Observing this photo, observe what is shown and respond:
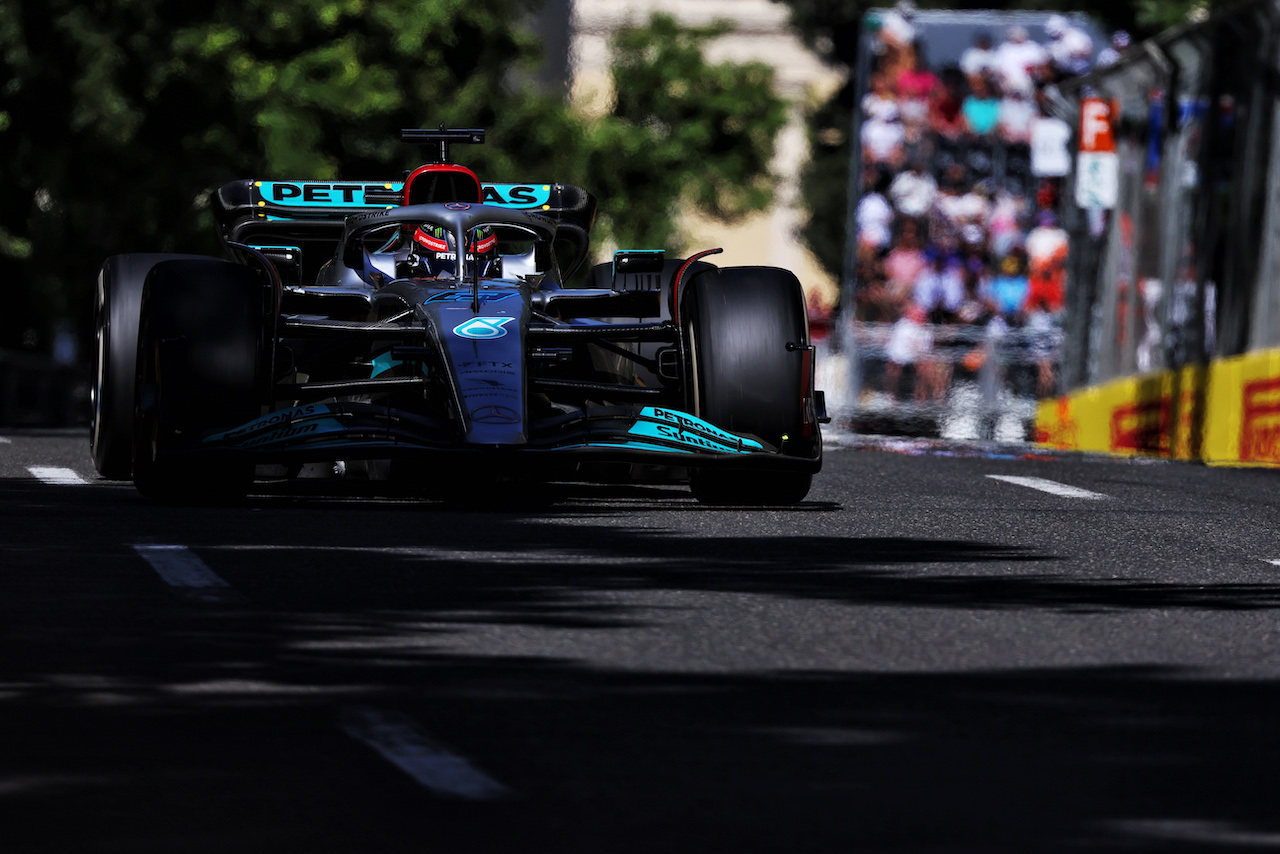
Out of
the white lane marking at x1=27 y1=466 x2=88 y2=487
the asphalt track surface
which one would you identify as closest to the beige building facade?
the white lane marking at x1=27 y1=466 x2=88 y2=487

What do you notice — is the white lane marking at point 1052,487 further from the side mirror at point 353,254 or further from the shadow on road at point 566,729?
the shadow on road at point 566,729

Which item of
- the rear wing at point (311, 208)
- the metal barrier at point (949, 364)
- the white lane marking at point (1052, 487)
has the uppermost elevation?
the rear wing at point (311, 208)

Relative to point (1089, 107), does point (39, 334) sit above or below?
below

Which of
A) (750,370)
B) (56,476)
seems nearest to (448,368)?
(750,370)

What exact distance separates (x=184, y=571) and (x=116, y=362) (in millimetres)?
3640

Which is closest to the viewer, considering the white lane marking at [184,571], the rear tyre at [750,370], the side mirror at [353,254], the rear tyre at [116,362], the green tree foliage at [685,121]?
the white lane marking at [184,571]

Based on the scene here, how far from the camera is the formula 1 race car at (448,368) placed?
11.7m

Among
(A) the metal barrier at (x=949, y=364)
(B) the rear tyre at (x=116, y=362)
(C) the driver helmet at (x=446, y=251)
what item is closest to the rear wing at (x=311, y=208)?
(C) the driver helmet at (x=446, y=251)

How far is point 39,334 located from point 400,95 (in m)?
7.32

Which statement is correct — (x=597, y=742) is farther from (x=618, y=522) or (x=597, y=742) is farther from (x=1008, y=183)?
(x=1008, y=183)

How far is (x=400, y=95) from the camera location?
158 feet

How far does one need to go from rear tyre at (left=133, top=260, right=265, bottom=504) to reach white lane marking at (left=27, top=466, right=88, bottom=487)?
1.39 meters

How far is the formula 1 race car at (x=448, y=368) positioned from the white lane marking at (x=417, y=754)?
5.12 meters

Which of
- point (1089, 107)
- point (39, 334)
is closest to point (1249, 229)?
point (1089, 107)
